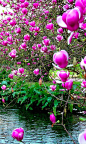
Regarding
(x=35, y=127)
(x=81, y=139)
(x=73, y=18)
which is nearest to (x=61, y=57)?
(x=73, y=18)

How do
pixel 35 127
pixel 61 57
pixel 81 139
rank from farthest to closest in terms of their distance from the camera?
pixel 35 127 < pixel 61 57 < pixel 81 139

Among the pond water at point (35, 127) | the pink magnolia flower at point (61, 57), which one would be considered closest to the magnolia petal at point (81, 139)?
the pink magnolia flower at point (61, 57)

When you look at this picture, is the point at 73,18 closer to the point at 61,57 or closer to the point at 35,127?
the point at 61,57

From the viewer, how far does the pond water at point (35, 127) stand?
2693 mm

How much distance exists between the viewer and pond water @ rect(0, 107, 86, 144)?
8.84 feet

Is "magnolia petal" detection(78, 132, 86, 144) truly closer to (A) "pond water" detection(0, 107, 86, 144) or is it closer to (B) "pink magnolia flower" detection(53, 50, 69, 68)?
(B) "pink magnolia flower" detection(53, 50, 69, 68)

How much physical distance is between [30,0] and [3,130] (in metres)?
2.42

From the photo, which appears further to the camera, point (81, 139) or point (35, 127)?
point (35, 127)

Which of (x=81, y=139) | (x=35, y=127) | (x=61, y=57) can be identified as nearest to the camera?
(x=81, y=139)

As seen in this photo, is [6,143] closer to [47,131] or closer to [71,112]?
[47,131]

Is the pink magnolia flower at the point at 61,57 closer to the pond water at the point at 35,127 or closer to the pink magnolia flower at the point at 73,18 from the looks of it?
the pink magnolia flower at the point at 73,18

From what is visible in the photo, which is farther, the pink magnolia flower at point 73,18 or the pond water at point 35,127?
the pond water at point 35,127

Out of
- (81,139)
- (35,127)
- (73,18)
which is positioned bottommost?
(35,127)

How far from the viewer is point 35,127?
10.4 feet
